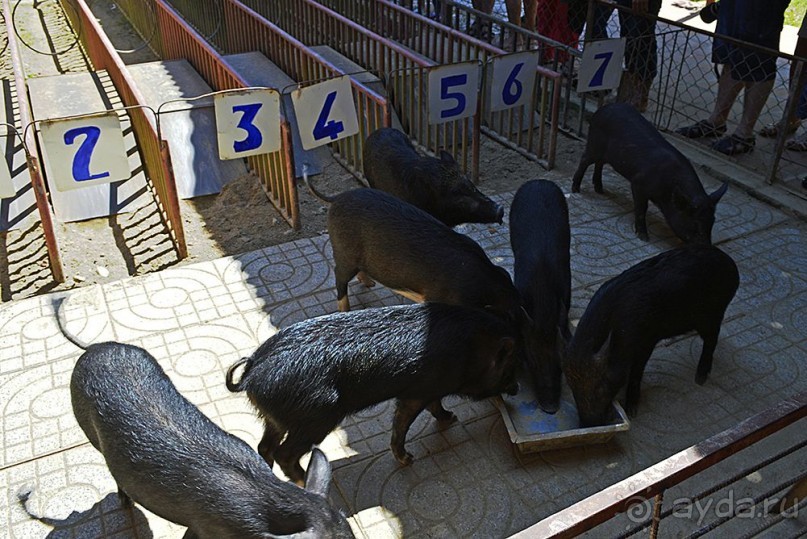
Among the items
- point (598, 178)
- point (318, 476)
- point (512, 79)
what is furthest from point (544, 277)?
point (512, 79)

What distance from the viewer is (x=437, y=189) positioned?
5625 millimetres

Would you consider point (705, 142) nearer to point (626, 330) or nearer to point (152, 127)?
point (626, 330)

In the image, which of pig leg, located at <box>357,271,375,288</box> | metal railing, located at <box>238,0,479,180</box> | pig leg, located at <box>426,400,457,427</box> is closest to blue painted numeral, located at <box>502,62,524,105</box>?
metal railing, located at <box>238,0,479,180</box>

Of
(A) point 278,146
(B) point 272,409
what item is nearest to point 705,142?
(A) point 278,146

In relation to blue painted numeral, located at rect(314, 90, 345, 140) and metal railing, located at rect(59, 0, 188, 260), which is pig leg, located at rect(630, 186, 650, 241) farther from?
metal railing, located at rect(59, 0, 188, 260)

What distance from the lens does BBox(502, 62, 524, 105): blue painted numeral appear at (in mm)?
6812

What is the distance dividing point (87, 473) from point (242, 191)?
3602 millimetres

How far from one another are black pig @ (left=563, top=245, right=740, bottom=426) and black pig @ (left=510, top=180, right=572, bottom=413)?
6.4 inches

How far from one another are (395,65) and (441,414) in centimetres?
505

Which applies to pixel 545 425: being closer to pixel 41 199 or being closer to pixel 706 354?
pixel 706 354

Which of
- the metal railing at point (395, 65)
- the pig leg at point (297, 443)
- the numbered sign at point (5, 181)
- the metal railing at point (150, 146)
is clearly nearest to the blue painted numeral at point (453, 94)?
the metal railing at point (395, 65)

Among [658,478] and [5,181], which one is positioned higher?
[658,478]

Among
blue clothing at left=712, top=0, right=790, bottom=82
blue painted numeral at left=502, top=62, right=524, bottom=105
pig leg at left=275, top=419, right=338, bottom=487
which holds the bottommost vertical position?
pig leg at left=275, top=419, right=338, bottom=487

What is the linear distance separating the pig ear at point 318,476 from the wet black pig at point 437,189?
121 inches
